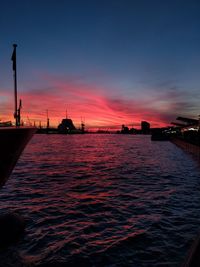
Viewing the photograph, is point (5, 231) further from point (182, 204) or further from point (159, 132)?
point (159, 132)

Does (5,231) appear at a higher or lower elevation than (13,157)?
lower

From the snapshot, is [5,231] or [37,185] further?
[37,185]

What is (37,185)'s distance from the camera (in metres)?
16.2

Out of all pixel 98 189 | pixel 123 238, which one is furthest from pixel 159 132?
pixel 123 238

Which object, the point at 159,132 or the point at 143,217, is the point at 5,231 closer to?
the point at 143,217

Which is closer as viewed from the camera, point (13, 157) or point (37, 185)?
point (13, 157)

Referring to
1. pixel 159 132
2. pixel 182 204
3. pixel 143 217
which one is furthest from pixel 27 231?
pixel 159 132

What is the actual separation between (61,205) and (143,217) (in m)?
3.96

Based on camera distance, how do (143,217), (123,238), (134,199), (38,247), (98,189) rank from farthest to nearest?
(98,189) → (134,199) → (143,217) → (123,238) → (38,247)

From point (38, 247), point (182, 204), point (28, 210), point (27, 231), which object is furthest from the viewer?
point (182, 204)

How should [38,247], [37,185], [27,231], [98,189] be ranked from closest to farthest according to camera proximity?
1. [38,247]
2. [27,231]
3. [98,189]
4. [37,185]

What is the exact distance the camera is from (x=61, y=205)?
36.9 feet

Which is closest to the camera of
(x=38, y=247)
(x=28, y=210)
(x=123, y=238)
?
(x=38, y=247)

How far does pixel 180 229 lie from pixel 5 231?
5.77 meters
